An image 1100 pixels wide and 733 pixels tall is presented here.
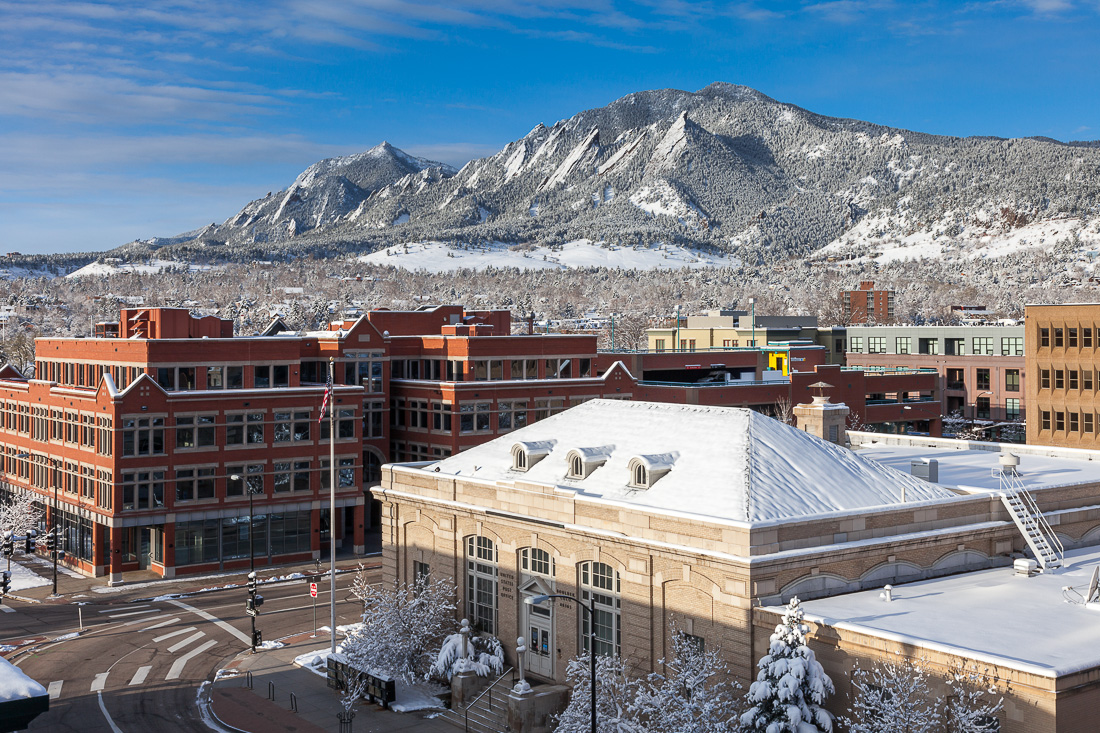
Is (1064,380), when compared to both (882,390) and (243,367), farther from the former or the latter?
(243,367)

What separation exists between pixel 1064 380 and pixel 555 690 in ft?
208

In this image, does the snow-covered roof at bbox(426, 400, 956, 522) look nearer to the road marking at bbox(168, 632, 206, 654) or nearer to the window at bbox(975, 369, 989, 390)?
the road marking at bbox(168, 632, 206, 654)

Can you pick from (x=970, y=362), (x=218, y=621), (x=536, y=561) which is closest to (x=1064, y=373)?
(x=970, y=362)

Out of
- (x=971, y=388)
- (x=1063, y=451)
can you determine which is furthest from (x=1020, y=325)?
(x=1063, y=451)

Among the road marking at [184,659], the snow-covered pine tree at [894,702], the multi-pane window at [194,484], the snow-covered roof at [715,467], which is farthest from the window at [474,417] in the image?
the snow-covered pine tree at [894,702]

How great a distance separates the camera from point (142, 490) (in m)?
65.9

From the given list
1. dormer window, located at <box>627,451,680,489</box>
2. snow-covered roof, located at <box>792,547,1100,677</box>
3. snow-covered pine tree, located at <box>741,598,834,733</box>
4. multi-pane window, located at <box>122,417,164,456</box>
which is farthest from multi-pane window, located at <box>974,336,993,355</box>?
snow-covered pine tree, located at <box>741,598,834,733</box>

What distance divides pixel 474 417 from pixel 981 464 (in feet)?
123

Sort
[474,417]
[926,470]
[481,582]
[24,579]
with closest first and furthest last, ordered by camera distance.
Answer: [481,582]
[926,470]
[24,579]
[474,417]

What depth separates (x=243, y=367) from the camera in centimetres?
6956

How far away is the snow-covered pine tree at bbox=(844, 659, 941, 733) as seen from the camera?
28734 millimetres

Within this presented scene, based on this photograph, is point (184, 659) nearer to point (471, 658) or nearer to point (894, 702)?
point (471, 658)

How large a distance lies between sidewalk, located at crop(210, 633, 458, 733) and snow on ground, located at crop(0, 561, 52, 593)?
2301 cm

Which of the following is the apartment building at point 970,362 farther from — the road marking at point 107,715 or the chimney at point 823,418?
the road marking at point 107,715
